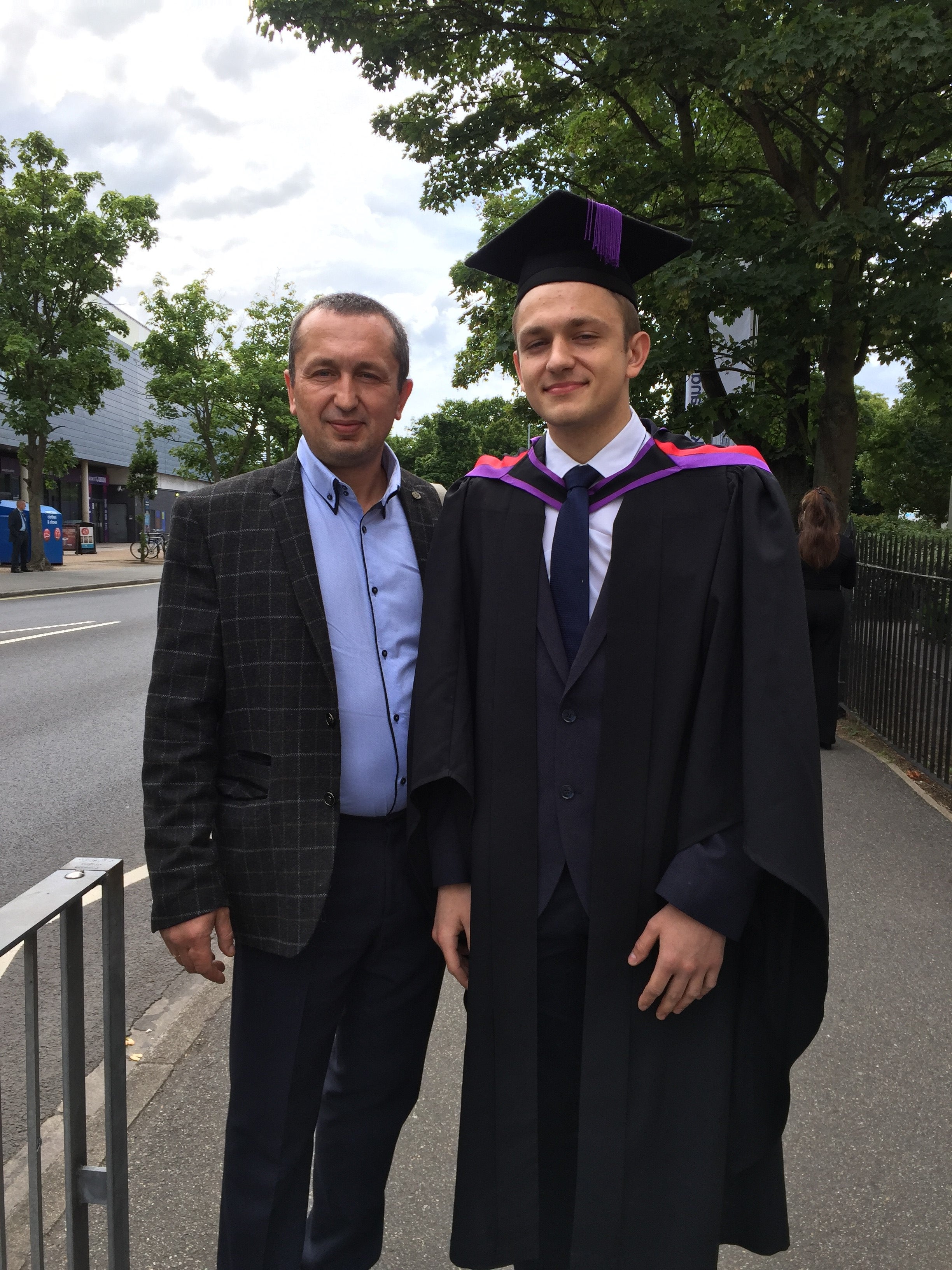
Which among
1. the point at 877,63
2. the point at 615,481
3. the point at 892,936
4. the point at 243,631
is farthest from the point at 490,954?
the point at 877,63

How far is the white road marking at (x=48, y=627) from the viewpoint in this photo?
45.5ft

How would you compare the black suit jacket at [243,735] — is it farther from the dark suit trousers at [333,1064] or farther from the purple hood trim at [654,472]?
the purple hood trim at [654,472]

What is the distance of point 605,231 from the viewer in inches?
76.5

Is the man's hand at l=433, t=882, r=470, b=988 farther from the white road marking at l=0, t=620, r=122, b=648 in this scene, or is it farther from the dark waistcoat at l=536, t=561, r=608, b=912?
the white road marking at l=0, t=620, r=122, b=648

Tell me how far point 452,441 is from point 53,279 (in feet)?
185

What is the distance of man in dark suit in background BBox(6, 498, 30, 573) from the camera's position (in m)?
25.7

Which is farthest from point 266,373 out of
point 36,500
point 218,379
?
point 36,500

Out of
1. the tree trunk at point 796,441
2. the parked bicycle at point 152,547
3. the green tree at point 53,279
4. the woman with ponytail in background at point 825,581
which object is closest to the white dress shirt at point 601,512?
the woman with ponytail in background at point 825,581

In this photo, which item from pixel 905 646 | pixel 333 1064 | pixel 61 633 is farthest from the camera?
pixel 61 633

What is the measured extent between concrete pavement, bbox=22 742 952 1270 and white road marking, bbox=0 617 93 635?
11628 mm

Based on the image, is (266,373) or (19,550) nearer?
(19,550)

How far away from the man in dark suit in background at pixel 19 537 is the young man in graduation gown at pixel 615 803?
2651cm

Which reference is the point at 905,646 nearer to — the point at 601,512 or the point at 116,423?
the point at 601,512

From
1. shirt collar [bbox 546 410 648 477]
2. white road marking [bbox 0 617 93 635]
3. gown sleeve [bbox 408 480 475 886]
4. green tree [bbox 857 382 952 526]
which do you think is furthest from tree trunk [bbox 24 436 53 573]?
shirt collar [bbox 546 410 648 477]
